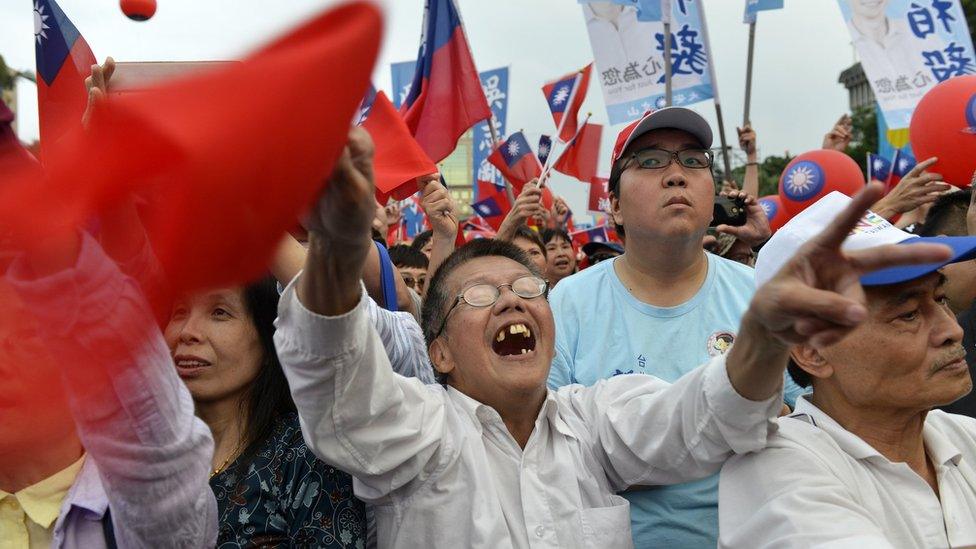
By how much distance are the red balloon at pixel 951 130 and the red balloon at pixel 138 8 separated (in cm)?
374

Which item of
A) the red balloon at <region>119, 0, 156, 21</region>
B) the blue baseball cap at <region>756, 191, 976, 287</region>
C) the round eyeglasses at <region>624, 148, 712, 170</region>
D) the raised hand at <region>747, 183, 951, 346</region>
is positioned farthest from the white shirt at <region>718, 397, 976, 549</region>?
the red balloon at <region>119, 0, 156, 21</region>

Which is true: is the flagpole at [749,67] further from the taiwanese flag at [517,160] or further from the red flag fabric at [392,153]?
the red flag fabric at [392,153]

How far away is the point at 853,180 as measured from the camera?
6.23 meters

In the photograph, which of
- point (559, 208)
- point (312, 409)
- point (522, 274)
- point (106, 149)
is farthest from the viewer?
point (559, 208)

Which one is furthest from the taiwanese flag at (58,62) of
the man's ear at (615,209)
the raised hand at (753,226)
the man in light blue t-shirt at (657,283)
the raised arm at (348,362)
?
the raised hand at (753,226)

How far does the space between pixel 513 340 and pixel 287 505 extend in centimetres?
66

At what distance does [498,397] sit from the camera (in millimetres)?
2201

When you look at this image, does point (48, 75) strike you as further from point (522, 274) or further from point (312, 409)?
point (312, 409)

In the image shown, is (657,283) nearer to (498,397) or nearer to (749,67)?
(498,397)

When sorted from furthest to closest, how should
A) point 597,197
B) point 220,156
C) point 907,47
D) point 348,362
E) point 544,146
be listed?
point 597,197 → point 544,146 → point 907,47 → point 348,362 → point 220,156

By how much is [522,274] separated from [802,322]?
114cm

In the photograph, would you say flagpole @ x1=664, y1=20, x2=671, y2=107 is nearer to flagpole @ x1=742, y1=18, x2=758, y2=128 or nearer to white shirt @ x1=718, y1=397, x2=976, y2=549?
flagpole @ x1=742, y1=18, x2=758, y2=128

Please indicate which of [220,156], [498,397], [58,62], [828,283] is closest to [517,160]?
[58,62]

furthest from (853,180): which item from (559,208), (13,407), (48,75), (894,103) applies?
(13,407)
